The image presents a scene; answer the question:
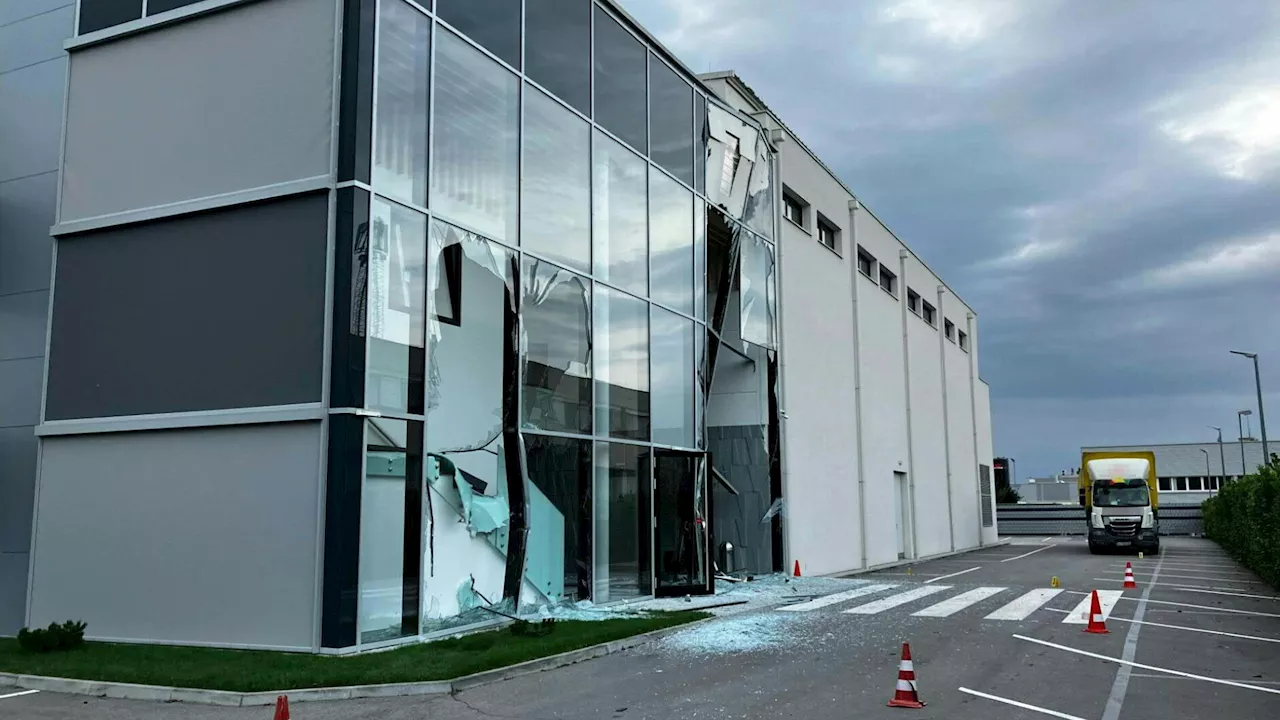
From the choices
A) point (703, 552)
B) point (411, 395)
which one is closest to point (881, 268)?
point (703, 552)

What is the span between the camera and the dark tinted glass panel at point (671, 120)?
2075cm

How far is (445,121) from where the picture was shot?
47.2 feet

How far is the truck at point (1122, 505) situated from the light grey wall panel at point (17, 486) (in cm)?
3371

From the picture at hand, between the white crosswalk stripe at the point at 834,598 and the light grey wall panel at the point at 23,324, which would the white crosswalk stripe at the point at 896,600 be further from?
the light grey wall panel at the point at 23,324

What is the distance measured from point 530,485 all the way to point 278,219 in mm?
5495

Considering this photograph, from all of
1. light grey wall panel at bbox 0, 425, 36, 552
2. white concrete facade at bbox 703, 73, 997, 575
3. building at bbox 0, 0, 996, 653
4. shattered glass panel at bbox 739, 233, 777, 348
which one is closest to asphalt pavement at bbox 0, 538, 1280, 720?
building at bbox 0, 0, 996, 653

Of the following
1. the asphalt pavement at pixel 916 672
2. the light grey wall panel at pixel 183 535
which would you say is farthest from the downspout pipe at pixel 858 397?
the light grey wall panel at pixel 183 535

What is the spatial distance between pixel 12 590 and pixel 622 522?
9.52m

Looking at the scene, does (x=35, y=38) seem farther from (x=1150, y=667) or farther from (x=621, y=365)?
(x=1150, y=667)

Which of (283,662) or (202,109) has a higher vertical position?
(202,109)

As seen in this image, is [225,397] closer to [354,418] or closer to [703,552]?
[354,418]

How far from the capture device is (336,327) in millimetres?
12367

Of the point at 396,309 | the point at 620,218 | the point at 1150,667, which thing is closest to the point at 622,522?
the point at 620,218

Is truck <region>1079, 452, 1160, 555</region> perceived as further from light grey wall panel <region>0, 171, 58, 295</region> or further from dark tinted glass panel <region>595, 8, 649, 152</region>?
light grey wall panel <region>0, 171, 58, 295</region>
